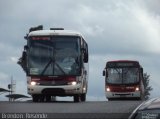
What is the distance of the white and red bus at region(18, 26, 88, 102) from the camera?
30.7 meters

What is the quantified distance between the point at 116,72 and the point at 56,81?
13857 millimetres

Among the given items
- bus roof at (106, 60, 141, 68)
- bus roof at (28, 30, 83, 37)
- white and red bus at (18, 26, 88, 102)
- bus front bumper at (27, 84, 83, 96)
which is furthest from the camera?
bus roof at (106, 60, 141, 68)

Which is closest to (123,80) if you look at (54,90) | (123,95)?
(123,95)

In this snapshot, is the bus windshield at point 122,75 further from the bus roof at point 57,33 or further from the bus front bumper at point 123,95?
the bus roof at point 57,33

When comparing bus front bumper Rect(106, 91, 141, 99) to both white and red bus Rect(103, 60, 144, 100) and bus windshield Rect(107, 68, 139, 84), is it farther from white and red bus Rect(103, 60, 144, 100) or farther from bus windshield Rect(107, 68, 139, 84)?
bus windshield Rect(107, 68, 139, 84)

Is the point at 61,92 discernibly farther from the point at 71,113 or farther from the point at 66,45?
the point at 71,113

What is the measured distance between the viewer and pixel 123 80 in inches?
1751

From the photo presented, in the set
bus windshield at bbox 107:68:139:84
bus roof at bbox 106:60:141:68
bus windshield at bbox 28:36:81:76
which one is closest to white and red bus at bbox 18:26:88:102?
bus windshield at bbox 28:36:81:76

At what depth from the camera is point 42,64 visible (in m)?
31.2

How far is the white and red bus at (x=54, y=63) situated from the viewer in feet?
101

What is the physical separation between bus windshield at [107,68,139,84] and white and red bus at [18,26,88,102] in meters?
12.8

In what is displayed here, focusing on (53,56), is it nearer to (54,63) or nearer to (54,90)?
(54,63)

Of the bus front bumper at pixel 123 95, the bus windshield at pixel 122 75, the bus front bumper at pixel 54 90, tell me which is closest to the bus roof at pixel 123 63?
the bus windshield at pixel 122 75

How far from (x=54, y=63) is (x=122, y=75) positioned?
13.5 meters
